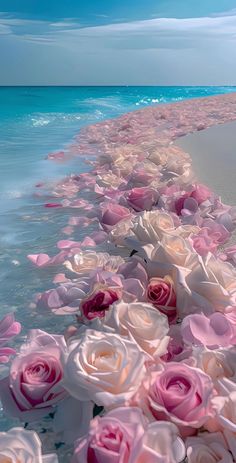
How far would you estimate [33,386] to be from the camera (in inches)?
49.7

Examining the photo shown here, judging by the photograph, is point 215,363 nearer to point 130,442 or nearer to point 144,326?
point 144,326

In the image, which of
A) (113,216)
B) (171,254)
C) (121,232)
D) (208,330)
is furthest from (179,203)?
(208,330)

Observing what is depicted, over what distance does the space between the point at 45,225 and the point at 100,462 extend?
9.49 feet

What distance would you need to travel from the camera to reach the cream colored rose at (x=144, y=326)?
1355 mm

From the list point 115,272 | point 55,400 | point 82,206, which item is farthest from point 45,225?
point 55,400

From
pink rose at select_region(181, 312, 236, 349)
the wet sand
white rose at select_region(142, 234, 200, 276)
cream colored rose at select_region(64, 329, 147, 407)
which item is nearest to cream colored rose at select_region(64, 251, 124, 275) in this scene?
white rose at select_region(142, 234, 200, 276)

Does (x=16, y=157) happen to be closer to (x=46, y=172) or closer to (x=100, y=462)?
(x=46, y=172)

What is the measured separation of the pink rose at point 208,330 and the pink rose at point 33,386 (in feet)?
1.26

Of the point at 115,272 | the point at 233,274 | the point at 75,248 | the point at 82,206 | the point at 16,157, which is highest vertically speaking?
the point at 233,274

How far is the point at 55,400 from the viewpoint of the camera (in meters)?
1.29

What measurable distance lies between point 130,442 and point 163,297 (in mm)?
698

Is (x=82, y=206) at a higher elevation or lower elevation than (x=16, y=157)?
higher

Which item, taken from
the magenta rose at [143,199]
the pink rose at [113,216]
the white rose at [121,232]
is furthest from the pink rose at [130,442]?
the magenta rose at [143,199]

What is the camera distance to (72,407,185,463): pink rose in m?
1.03
